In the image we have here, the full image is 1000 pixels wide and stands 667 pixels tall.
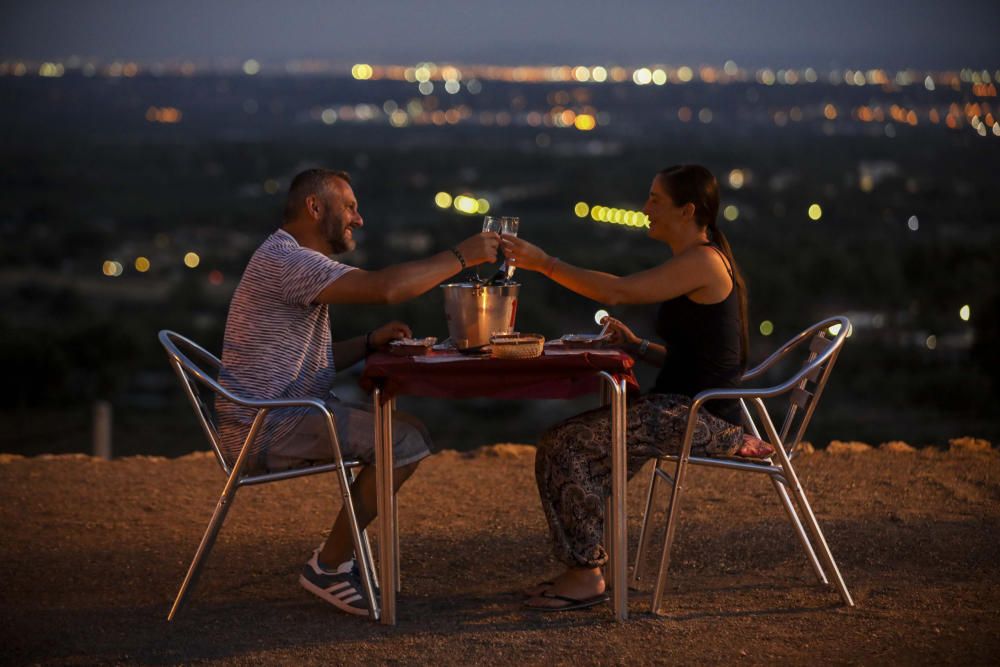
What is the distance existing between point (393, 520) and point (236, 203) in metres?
33.2

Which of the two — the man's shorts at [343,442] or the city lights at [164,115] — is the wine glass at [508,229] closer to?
the man's shorts at [343,442]

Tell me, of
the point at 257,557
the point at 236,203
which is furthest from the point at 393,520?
the point at 236,203

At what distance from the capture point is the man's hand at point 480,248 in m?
3.14

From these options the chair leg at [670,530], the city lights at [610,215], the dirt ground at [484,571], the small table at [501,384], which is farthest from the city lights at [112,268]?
the chair leg at [670,530]

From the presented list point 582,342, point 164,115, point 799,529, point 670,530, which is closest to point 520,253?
point 582,342

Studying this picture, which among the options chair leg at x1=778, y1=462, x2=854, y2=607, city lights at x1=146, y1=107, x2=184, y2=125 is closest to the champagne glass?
chair leg at x1=778, y1=462, x2=854, y2=607

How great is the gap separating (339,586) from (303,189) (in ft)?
3.57

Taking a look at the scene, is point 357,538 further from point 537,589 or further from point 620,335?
point 620,335

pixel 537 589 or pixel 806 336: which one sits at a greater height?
pixel 806 336

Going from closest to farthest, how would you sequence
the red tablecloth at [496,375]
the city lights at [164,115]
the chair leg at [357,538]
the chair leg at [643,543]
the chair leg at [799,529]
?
the red tablecloth at [496,375]
the chair leg at [357,538]
the chair leg at [799,529]
the chair leg at [643,543]
the city lights at [164,115]

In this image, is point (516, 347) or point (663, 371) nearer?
point (516, 347)

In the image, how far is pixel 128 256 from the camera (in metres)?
37.7

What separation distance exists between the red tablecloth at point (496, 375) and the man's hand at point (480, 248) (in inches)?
10.0

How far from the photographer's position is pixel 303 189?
3.39m
